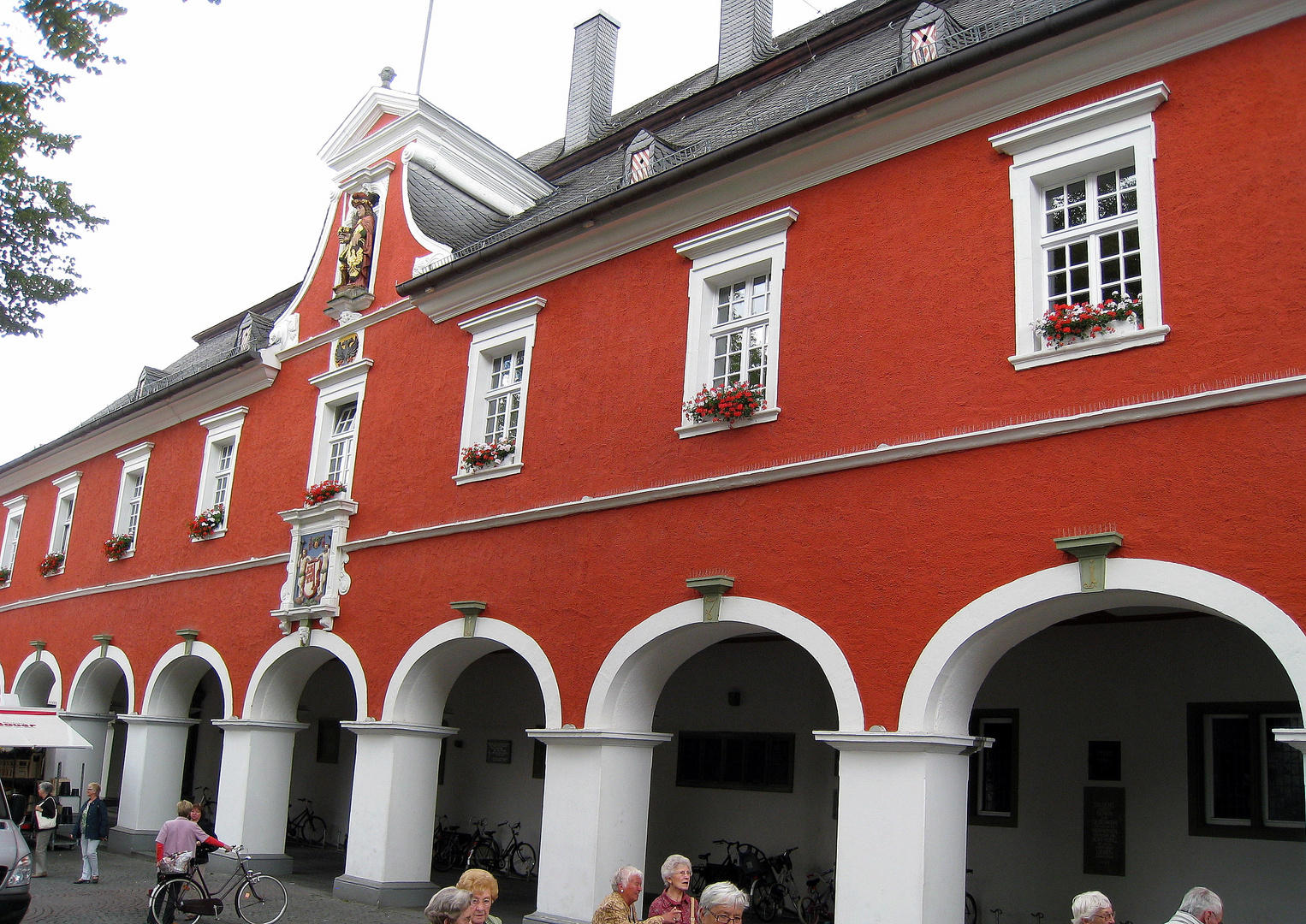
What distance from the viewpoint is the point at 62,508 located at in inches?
946

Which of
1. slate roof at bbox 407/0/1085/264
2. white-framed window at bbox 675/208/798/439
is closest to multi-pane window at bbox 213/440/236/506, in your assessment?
slate roof at bbox 407/0/1085/264

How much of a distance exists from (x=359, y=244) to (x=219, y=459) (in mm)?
4866

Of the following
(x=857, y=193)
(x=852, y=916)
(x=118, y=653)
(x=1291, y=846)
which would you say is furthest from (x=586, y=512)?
(x=118, y=653)

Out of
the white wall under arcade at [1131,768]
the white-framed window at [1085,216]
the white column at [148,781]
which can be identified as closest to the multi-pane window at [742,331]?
the white-framed window at [1085,216]

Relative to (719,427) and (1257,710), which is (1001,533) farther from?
(1257,710)

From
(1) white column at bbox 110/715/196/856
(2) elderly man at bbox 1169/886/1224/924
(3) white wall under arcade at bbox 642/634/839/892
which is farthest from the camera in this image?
(1) white column at bbox 110/715/196/856

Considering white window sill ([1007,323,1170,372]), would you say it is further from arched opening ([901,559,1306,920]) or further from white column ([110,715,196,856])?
white column ([110,715,196,856])

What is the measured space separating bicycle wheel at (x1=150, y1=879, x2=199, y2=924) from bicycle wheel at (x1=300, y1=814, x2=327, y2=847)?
10522mm

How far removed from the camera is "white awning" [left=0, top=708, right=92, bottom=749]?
1470cm

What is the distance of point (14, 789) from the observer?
20.7 meters

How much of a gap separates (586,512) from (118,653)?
11.6m

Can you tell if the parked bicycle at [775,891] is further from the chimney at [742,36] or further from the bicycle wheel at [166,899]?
the chimney at [742,36]

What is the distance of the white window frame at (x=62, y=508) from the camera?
925 inches

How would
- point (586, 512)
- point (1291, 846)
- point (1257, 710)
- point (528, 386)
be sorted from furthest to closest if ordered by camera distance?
point (528, 386) → point (586, 512) → point (1257, 710) → point (1291, 846)
